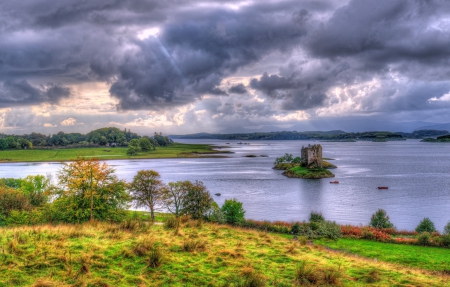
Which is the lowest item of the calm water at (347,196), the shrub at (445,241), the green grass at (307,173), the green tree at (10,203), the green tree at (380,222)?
the calm water at (347,196)

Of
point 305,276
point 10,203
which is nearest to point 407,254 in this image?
point 305,276

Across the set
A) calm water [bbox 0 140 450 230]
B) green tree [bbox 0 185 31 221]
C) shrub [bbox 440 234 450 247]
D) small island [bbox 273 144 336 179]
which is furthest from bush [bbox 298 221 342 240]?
small island [bbox 273 144 336 179]

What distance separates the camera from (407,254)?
841 inches

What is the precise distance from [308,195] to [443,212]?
23.1 m

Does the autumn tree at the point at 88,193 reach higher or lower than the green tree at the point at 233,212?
higher

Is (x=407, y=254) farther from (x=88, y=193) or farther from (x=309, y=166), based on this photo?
(x=309, y=166)

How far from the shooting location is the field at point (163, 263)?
385 inches

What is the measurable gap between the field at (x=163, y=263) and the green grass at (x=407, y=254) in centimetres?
726

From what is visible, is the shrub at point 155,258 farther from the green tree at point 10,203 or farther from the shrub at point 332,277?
the green tree at point 10,203

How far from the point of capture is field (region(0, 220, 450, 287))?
9773mm

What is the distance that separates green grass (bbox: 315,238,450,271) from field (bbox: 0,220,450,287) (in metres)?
7.26

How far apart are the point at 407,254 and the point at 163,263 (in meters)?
17.9

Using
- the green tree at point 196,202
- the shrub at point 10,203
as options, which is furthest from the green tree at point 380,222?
the shrub at point 10,203

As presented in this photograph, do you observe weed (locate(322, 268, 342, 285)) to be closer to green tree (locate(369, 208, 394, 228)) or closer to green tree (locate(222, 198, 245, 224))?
green tree (locate(222, 198, 245, 224))
